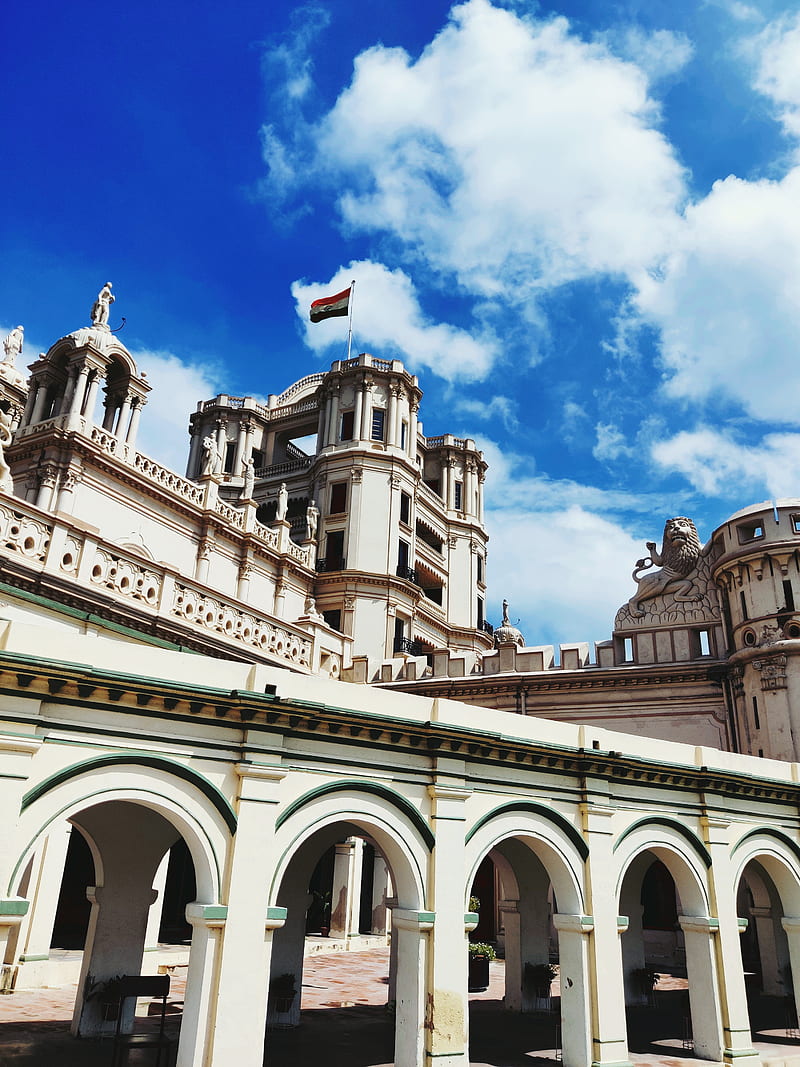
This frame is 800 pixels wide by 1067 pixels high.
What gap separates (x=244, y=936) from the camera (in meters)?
12.1

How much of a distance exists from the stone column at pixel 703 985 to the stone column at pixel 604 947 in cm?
238

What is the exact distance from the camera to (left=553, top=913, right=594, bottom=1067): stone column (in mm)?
14727

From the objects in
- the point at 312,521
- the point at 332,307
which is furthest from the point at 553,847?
the point at 332,307

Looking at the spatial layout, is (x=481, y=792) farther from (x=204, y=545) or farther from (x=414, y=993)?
(x=204, y=545)

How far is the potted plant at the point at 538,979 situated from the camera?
19.7 meters

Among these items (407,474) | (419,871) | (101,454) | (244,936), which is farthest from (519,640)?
(244,936)

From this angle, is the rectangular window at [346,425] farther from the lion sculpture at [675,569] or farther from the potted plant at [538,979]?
the potted plant at [538,979]

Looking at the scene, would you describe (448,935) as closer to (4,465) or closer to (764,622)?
(4,465)

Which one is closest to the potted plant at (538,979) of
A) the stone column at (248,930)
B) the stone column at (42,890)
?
the stone column at (248,930)

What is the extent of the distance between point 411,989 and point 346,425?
34713mm

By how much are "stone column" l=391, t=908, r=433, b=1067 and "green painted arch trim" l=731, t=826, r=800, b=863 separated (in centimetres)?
868

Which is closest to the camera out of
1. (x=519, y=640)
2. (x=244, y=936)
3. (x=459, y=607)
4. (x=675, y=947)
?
(x=244, y=936)

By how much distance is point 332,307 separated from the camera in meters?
48.3

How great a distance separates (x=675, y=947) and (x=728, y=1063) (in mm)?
11216
